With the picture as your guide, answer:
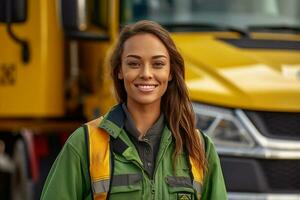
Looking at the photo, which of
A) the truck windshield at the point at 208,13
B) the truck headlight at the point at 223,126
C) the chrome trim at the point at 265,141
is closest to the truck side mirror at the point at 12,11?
the truck windshield at the point at 208,13

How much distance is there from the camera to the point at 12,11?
5742 millimetres

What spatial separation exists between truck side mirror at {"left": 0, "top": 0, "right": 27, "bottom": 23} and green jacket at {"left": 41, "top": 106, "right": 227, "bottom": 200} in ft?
9.43

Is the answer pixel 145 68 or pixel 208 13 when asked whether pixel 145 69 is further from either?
pixel 208 13

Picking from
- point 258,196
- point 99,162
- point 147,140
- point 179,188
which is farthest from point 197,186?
point 258,196

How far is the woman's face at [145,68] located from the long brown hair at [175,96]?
3 cm

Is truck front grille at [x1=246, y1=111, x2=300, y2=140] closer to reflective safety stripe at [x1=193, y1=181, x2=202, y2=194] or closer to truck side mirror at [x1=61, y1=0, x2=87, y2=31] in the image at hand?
truck side mirror at [x1=61, y1=0, x2=87, y2=31]

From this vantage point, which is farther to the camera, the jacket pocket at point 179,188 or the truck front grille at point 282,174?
the truck front grille at point 282,174

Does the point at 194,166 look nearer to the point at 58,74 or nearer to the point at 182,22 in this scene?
the point at 182,22

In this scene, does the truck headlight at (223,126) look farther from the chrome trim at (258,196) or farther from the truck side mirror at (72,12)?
the truck side mirror at (72,12)

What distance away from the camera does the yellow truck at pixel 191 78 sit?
16.7 ft

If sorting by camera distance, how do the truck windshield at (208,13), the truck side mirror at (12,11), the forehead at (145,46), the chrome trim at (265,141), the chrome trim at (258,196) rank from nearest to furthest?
the forehead at (145,46) < the chrome trim at (258,196) < the chrome trim at (265,141) < the truck side mirror at (12,11) < the truck windshield at (208,13)

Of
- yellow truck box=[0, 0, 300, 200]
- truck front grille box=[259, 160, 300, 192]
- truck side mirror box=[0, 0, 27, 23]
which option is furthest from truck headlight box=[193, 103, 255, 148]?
truck side mirror box=[0, 0, 27, 23]

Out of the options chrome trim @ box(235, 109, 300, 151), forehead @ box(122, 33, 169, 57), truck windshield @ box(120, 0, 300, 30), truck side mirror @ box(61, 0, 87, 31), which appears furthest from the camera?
truck windshield @ box(120, 0, 300, 30)

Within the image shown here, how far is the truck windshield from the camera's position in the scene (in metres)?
6.11
